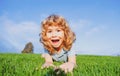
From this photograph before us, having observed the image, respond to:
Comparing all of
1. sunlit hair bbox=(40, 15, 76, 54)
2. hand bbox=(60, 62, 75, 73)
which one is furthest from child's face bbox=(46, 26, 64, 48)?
hand bbox=(60, 62, 75, 73)

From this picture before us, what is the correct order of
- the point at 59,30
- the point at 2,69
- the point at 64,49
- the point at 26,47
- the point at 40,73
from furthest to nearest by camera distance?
the point at 26,47, the point at 64,49, the point at 59,30, the point at 2,69, the point at 40,73

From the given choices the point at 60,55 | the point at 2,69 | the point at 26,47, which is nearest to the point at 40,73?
the point at 2,69

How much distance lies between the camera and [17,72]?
582cm

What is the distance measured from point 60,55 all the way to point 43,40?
71 cm

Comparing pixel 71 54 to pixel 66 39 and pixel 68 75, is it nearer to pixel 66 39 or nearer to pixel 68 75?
pixel 66 39

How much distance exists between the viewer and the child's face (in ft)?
24.5

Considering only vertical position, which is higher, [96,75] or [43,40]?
[43,40]

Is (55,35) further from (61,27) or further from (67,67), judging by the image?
(67,67)

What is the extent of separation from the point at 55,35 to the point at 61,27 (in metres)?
0.34

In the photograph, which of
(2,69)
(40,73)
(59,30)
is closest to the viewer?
(40,73)

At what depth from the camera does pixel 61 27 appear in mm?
7660

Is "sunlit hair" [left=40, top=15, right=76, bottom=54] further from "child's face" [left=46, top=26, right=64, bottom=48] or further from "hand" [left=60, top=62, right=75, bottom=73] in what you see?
"hand" [left=60, top=62, right=75, bottom=73]

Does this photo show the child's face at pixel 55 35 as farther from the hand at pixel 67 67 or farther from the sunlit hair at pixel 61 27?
the hand at pixel 67 67

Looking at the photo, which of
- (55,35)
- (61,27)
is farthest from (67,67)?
(61,27)
